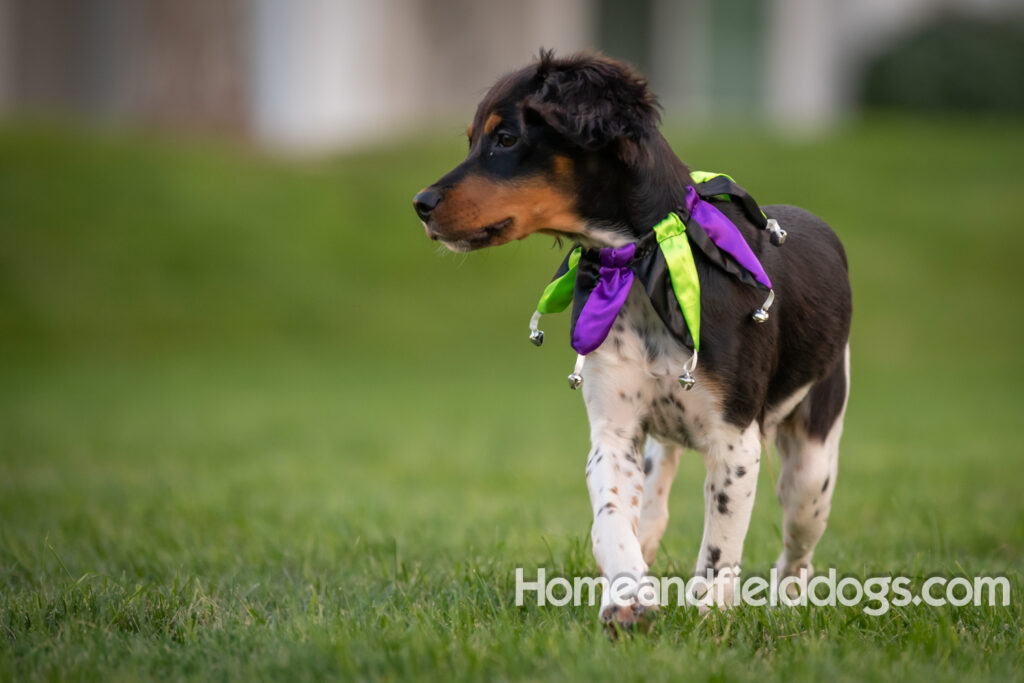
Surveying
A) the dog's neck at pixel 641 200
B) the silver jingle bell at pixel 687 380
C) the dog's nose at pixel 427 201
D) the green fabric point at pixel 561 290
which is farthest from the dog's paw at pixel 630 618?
the dog's nose at pixel 427 201

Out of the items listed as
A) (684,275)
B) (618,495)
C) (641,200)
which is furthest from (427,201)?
(618,495)

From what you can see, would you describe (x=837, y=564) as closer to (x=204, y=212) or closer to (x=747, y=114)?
(x=204, y=212)

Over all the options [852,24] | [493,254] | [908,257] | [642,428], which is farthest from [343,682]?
[852,24]

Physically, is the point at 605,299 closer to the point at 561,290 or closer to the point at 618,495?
the point at 561,290

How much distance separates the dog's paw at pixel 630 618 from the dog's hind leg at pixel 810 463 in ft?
3.71

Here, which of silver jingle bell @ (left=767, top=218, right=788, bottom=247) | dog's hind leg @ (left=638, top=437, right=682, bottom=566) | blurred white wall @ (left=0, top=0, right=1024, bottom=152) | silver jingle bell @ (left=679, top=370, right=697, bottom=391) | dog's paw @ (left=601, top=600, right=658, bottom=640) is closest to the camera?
dog's paw @ (left=601, top=600, right=658, bottom=640)

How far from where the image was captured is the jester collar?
3.59 m

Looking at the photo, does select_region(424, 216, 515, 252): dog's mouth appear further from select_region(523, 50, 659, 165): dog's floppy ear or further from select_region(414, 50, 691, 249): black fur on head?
select_region(523, 50, 659, 165): dog's floppy ear

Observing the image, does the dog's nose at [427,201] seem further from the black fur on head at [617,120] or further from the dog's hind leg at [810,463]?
the dog's hind leg at [810,463]

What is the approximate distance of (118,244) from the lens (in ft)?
53.5

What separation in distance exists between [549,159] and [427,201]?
0.41 metres

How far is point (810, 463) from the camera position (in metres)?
4.35

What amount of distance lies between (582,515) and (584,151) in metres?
3.30

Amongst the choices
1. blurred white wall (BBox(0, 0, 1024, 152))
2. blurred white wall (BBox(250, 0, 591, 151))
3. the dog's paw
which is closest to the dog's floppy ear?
the dog's paw
